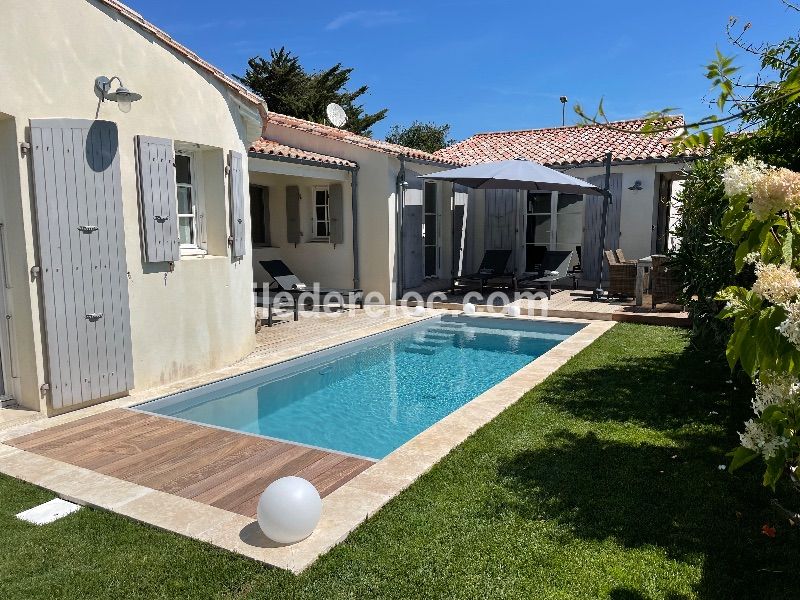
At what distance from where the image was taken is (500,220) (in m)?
17.9

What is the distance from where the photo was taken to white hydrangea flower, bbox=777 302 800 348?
1843 mm

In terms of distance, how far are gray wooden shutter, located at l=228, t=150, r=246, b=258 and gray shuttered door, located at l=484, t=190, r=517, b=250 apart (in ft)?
34.6

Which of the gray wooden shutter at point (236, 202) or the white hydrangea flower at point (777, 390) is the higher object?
the gray wooden shutter at point (236, 202)

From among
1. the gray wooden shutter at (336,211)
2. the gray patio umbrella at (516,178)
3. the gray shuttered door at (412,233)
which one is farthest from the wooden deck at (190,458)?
the gray shuttered door at (412,233)

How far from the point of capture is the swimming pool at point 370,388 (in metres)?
6.75

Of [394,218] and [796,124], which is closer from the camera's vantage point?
[796,124]

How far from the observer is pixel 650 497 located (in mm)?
4242

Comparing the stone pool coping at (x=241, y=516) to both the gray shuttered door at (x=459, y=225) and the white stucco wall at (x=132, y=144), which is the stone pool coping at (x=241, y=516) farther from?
the gray shuttered door at (x=459, y=225)

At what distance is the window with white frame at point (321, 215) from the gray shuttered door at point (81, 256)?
9.06 metres

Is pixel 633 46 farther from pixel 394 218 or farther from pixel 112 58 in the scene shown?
pixel 112 58

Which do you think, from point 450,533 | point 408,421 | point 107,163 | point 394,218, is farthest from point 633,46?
point 450,533

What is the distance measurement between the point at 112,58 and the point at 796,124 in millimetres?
6921

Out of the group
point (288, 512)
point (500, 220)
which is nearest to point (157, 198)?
point (288, 512)

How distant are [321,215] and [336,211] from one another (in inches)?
45.2
